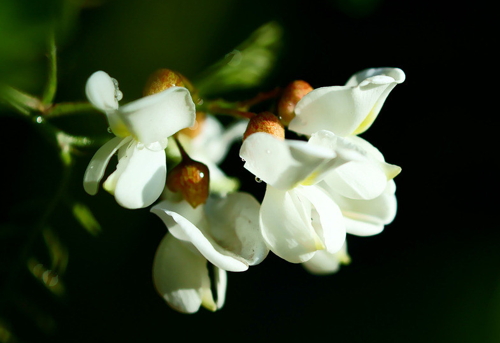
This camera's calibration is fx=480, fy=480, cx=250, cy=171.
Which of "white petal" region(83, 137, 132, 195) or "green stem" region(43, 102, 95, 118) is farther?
"green stem" region(43, 102, 95, 118)

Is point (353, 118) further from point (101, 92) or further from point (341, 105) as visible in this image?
point (101, 92)

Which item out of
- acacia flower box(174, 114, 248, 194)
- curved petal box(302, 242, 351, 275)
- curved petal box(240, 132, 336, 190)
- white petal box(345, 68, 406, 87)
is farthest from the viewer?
acacia flower box(174, 114, 248, 194)

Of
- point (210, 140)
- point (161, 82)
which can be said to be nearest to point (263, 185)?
point (210, 140)

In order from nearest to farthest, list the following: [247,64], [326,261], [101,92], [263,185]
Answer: [101,92] < [326,261] < [247,64] < [263,185]

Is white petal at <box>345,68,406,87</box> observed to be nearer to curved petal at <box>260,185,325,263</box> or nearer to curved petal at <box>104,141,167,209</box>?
curved petal at <box>260,185,325,263</box>

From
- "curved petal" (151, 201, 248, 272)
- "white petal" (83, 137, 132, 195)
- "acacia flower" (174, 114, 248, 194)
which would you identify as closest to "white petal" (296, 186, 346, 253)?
"curved petal" (151, 201, 248, 272)

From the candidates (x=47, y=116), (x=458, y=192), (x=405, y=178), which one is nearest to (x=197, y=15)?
(x=47, y=116)

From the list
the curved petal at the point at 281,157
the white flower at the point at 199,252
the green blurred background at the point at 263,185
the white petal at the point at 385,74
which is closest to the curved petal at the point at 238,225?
the white flower at the point at 199,252
